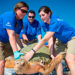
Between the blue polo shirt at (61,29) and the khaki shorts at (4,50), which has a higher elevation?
the blue polo shirt at (61,29)

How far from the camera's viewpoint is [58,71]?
342 cm

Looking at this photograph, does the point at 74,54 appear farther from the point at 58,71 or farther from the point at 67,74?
the point at 67,74

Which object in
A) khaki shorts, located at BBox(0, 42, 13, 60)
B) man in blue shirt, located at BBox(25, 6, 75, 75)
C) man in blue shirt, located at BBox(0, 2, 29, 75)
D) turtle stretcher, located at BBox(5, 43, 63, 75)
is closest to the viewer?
turtle stretcher, located at BBox(5, 43, 63, 75)

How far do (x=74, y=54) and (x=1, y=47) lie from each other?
1897 millimetres

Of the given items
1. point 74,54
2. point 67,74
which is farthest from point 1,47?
point 67,74

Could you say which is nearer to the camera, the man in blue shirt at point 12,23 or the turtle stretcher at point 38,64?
the turtle stretcher at point 38,64

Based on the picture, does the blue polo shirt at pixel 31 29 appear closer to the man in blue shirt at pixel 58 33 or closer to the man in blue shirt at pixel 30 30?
the man in blue shirt at pixel 30 30

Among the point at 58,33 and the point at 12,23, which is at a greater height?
the point at 12,23

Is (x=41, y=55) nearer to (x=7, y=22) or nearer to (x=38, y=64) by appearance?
(x=38, y=64)

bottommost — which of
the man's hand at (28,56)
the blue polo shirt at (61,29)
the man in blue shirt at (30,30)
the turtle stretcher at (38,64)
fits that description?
the turtle stretcher at (38,64)

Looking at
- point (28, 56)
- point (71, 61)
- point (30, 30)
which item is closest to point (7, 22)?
point (28, 56)

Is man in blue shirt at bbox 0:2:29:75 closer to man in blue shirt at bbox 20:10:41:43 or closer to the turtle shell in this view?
the turtle shell

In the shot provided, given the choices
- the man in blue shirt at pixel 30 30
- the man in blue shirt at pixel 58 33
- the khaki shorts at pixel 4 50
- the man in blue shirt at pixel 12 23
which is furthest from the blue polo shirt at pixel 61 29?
the man in blue shirt at pixel 30 30

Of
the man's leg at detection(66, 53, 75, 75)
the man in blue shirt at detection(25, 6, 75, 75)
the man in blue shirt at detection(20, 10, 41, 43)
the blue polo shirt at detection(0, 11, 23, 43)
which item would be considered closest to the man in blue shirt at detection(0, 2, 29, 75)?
the blue polo shirt at detection(0, 11, 23, 43)
